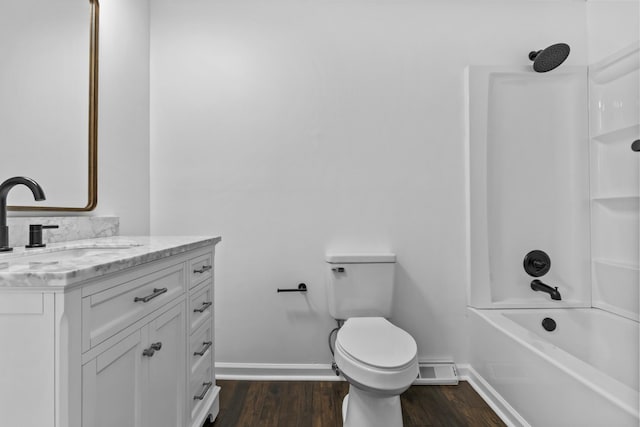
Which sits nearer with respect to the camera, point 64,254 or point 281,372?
point 64,254

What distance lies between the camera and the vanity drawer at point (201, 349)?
1.32 metres

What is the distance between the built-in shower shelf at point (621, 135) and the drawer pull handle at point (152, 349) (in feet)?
7.70

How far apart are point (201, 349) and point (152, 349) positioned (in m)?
0.46

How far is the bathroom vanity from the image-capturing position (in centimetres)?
66

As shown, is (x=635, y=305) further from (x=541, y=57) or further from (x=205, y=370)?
(x=205, y=370)

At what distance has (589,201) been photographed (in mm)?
1974

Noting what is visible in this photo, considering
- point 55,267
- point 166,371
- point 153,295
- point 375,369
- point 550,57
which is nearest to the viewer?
point 55,267

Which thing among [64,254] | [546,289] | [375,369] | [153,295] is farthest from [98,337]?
[546,289]

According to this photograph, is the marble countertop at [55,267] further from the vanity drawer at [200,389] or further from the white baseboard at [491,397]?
the white baseboard at [491,397]

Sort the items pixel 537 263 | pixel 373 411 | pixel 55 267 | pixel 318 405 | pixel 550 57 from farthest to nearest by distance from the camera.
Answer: pixel 537 263 → pixel 550 57 → pixel 318 405 → pixel 373 411 → pixel 55 267

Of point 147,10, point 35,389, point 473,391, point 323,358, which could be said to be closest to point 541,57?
point 473,391

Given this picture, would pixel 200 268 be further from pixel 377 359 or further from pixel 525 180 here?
pixel 525 180

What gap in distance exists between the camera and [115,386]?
2.76 ft

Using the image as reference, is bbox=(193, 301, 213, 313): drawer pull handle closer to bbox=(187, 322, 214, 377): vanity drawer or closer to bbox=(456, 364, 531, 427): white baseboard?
bbox=(187, 322, 214, 377): vanity drawer
